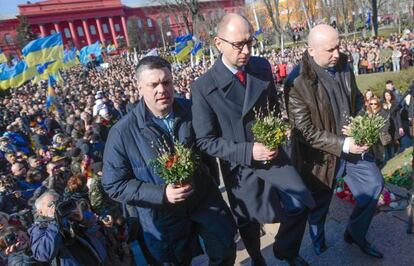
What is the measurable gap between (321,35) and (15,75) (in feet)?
49.8

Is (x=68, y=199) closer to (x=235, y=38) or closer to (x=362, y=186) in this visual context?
(x=235, y=38)

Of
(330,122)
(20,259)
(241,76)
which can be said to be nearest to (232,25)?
(241,76)

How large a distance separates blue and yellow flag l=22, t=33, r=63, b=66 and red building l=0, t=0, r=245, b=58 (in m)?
51.6

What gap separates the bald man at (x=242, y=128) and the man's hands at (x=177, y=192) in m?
0.38

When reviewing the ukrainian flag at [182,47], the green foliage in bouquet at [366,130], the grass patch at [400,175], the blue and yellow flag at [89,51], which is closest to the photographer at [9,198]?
the green foliage in bouquet at [366,130]

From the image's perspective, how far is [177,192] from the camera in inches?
96.7

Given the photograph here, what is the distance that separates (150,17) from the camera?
260 feet

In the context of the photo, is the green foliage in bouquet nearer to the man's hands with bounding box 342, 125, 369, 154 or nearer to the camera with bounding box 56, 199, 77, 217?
the man's hands with bounding box 342, 125, 369, 154

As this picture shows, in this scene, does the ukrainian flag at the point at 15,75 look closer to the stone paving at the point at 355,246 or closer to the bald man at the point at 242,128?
the stone paving at the point at 355,246

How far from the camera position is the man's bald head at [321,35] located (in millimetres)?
2889

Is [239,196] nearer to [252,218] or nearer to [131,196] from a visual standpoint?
[252,218]

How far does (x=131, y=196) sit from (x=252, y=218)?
101 cm

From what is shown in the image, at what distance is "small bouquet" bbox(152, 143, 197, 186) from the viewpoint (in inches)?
94.3

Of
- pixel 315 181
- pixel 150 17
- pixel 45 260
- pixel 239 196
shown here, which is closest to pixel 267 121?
pixel 239 196
